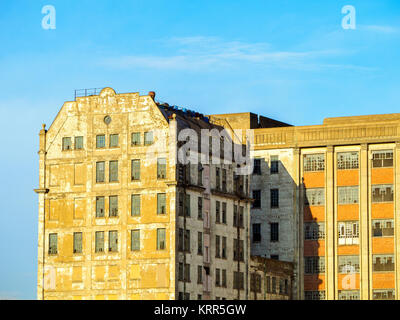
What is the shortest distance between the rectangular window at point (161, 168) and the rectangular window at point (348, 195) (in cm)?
2912

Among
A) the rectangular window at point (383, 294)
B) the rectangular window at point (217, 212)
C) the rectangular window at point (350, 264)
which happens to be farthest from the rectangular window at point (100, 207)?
the rectangular window at point (383, 294)

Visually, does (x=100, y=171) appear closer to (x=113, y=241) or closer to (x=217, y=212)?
(x=113, y=241)

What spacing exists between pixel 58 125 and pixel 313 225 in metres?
35.4

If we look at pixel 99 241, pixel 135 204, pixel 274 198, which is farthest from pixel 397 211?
pixel 99 241

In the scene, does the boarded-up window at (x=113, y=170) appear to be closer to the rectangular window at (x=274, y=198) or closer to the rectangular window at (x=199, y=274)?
the rectangular window at (x=199, y=274)

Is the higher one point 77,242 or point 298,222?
point 298,222

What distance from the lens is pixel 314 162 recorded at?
495ft

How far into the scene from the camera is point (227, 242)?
13612 cm

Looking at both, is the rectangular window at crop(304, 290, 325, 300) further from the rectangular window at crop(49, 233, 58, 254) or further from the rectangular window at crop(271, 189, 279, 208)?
the rectangular window at crop(49, 233, 58, 254)

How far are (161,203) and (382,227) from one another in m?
31.8

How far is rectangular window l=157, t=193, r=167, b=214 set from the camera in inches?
5039

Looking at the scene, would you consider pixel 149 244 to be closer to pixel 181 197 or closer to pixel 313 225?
pixel 181 197

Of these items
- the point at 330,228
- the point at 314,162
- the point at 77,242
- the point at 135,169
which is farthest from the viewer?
the point at 314,162
